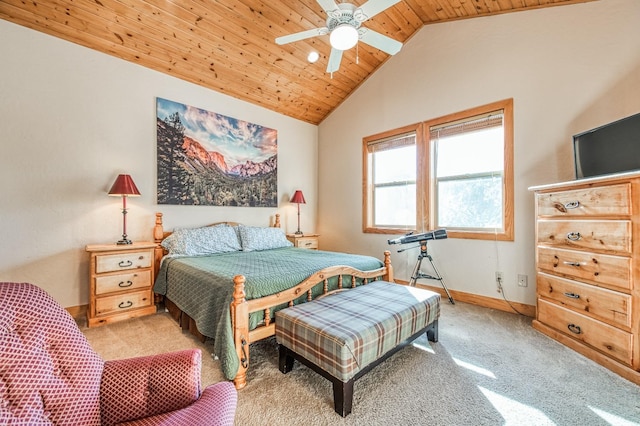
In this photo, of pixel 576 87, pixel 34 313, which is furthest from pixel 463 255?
pixel 34 313

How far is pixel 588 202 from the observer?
204 cm

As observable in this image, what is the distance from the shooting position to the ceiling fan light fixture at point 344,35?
1.95 metres

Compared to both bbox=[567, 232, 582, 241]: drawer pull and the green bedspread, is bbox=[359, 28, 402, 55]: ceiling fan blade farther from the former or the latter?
bbox=[567, 232, 582, 241]: drawer pull

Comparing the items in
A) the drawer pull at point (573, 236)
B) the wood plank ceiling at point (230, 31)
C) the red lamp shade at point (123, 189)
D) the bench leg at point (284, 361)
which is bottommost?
the bench leg at point (284, 361)

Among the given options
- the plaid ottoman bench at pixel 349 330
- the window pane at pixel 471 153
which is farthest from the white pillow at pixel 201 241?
the window pane at pixel 471 153

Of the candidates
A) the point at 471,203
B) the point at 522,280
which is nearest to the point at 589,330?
the point at 522,280

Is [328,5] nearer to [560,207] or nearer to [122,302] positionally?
[560,207]

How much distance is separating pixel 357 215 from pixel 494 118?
89.5 inches

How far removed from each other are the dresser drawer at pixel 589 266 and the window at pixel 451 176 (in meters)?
0.63

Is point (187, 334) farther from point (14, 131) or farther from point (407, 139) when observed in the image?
point (407, 139)

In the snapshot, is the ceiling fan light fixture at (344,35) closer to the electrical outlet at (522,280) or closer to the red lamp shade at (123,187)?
the red lamp shade at (123,187)

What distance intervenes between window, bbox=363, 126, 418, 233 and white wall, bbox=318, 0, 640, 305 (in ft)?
0.69

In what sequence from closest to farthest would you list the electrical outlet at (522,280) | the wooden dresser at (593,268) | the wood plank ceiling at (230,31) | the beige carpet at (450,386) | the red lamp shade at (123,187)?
1. the beige carpet at (450,386)
2. the wooden dresser at (593,268)
3. the wood plank ceiling at (230,31)
4. the red lamp shade at (123,187)
5. the electrical outlet at (522,280)

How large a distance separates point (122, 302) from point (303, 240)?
243cm
